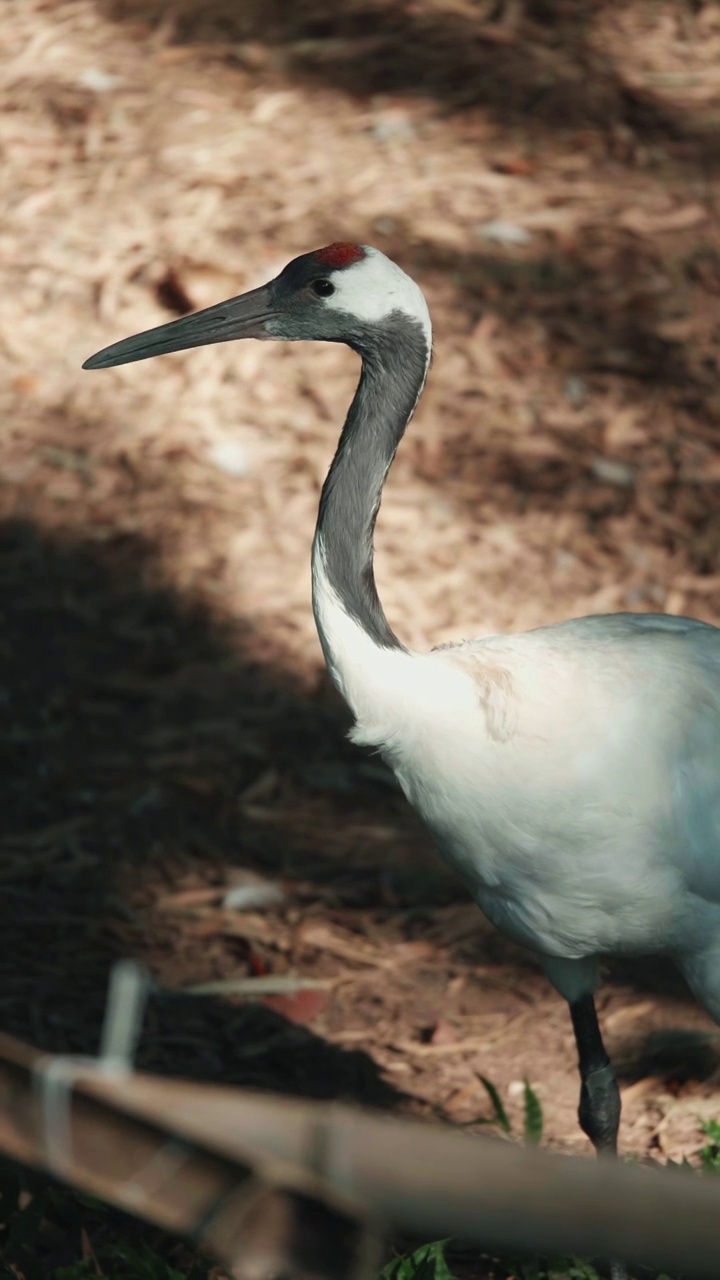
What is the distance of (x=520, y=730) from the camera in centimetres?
273

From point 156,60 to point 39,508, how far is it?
252 centimetres

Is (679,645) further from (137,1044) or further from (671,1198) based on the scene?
(671,1198)

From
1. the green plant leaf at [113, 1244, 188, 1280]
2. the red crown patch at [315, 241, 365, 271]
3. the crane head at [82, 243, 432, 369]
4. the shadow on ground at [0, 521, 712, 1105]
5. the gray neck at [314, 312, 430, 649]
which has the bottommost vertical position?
the shadow on ground at [0, 521, 712, 1105]

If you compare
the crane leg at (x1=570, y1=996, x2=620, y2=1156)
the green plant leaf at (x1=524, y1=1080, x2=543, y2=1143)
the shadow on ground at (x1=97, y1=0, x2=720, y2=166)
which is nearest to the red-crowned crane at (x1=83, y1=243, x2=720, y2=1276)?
the crane leg at (x1=570, y1=996, x2=620, y2=1156)

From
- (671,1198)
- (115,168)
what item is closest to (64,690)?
(115,168)

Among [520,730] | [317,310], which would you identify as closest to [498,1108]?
[520,730]

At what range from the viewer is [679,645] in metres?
3.03

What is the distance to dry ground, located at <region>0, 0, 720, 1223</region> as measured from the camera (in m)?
3.73

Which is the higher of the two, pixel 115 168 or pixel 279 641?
pixel 115 168

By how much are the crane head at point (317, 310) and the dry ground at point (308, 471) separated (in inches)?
60.9

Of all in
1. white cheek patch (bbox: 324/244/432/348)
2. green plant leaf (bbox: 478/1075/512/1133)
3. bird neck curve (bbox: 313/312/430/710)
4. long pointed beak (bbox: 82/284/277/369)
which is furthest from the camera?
green plant leaf (bbox: 478/1075/512/1133)


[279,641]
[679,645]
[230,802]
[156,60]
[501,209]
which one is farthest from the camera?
[156,60]

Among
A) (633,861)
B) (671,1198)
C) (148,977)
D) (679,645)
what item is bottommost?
(148,977)

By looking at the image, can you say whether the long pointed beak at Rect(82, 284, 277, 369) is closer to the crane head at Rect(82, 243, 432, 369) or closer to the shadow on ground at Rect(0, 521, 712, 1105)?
the crane head at Rect(82, 243, 432, 369)
